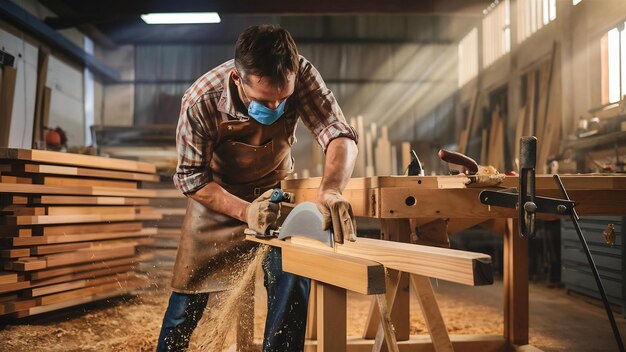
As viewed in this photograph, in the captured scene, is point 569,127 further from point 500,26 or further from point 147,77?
point 147,77

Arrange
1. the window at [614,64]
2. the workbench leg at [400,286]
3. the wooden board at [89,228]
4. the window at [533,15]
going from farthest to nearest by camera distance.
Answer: the window at [533,15] < the window at [614,64] < the wooden board at [89,228] < the workbench leg at [400,286]

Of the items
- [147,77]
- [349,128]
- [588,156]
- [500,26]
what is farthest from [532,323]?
[147,77]

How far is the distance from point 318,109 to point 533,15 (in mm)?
5516

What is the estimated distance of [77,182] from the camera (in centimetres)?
410

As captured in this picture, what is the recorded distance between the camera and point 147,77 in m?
8.99

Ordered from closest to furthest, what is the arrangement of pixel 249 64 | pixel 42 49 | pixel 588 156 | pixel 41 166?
pixel 249 64
pixel 41 166
pixel 588 156
pixel 42 49

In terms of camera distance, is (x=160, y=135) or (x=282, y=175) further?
(x=160, y=135)

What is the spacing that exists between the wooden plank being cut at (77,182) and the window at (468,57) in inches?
249

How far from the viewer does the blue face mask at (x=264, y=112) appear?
2.18m

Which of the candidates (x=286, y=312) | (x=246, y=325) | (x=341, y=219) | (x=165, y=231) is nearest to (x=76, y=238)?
(x=165, y=231)

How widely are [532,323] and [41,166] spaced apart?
3.61m

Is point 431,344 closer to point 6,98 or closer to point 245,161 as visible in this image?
point 245,161

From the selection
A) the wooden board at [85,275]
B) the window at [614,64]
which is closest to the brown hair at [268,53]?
the wooden board at [85,275]

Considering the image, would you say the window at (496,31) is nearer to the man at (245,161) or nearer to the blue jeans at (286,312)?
the man at (245,161)
